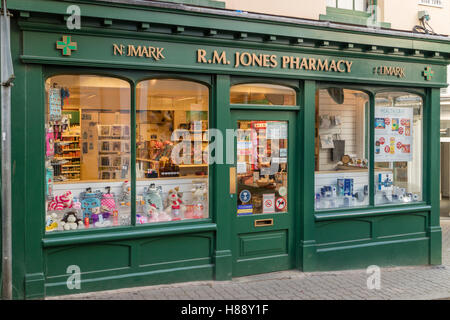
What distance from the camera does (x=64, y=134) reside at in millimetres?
6434

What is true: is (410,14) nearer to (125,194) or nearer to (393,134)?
(393,134)

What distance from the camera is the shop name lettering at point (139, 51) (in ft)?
21.0

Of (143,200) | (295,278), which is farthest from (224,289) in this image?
(143,200)

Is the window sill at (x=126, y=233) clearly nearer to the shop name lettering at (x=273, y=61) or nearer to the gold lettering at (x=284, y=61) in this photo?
the shop name lettering at (x=273, y=61)

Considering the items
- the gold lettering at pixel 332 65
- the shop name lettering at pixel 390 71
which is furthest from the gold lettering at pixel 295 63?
the shop name lettering at pixel 390 71

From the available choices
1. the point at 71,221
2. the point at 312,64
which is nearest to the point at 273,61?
the point at 312,64

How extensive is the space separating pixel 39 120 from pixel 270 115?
3.52 meters

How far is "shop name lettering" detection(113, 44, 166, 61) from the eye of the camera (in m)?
6.39

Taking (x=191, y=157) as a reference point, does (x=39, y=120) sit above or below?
above

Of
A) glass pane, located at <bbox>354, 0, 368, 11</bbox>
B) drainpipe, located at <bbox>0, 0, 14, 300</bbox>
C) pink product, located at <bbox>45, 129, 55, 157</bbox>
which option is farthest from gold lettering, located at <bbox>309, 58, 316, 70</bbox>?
drainpipe, located at <bbox>0, 0, 14, 300</bbox>

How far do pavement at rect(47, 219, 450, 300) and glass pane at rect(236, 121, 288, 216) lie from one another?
1134mm

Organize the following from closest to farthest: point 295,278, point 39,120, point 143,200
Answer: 1. point 39,120
2. point 143,200
3. point 295,278

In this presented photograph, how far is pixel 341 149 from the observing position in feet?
27.7

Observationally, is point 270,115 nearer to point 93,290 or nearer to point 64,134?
point 64,134
